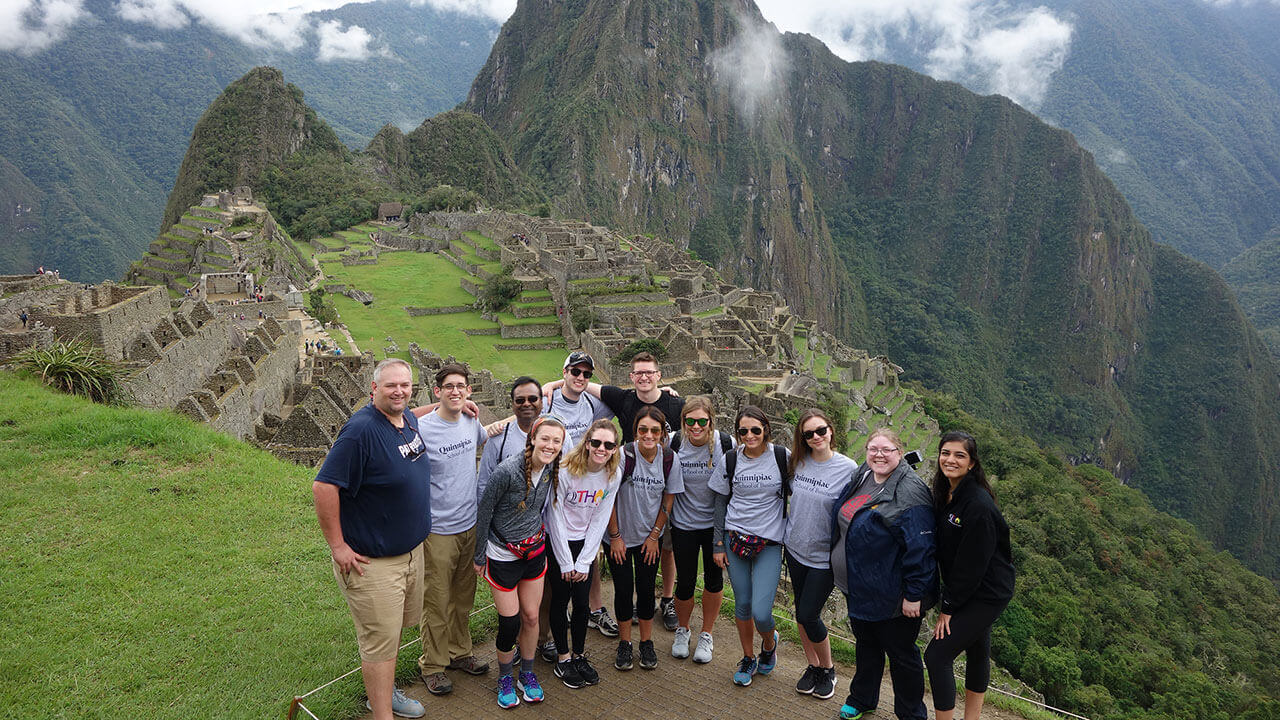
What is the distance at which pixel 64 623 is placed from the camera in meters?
5.67

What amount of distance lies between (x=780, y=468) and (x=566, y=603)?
1.86m

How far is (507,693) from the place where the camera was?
546 centimetres

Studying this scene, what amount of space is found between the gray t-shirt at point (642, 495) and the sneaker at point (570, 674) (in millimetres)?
968

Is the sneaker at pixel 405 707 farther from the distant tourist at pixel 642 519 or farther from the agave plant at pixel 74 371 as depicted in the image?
the agave plant at pixel 74 371

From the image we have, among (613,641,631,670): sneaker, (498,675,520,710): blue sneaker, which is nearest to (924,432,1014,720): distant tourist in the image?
(613,641,631,670): sneaker

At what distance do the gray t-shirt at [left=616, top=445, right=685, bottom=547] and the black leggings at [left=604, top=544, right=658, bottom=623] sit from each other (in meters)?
0.14

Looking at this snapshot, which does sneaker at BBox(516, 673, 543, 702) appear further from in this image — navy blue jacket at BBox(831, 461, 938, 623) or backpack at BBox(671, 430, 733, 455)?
navy blue jacket at BBox(831, 461, 938, 623)

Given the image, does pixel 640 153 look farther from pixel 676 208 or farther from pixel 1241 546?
pixel 1241 546

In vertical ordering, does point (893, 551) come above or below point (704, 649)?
above

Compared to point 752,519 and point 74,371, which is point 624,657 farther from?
point 74,371

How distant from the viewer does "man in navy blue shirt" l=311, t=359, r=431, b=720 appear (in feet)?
14.9

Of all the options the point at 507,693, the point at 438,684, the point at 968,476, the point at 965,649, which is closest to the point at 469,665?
the point at 438,684

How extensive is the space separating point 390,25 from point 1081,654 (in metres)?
193

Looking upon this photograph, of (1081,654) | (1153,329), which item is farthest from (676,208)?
(1081,654)
